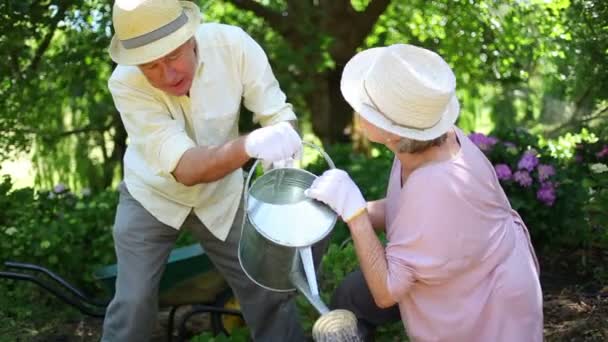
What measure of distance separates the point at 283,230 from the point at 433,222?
1.35 feet

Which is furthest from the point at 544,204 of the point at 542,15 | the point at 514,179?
the point at 542,15

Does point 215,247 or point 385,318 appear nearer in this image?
point 385,318

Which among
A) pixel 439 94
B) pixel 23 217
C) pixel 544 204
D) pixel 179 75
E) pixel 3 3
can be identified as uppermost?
pixel 439 94

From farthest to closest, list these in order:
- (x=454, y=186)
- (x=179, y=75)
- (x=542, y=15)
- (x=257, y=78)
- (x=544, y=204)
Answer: (x=542, y=15), (x=544, y=204), (x=257, y=78), (x=179, y=75), (x=454, y=186)

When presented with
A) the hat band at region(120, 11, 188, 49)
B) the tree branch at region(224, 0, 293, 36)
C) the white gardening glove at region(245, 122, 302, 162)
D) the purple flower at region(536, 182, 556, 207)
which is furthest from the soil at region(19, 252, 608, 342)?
the tree branch at region(224, 0, 293, 36)

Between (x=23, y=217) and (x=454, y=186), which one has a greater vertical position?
(x=454, y=186)

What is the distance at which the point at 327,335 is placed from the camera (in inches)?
81.4

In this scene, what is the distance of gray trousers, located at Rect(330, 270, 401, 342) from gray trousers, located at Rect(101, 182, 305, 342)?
16.7 inches

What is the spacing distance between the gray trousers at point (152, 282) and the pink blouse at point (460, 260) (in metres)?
0.79

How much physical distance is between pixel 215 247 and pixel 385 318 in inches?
28.1

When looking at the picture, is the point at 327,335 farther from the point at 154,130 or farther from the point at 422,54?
the point at 154,130

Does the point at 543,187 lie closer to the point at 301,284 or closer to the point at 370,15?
the point at 301,284

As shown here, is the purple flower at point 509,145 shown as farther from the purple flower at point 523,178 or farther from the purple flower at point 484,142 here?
the purple flower at point 523,178

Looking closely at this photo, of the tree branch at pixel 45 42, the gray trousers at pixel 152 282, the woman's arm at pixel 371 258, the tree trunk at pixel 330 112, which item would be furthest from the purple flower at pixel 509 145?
the tree trunk at pixel 330 112
